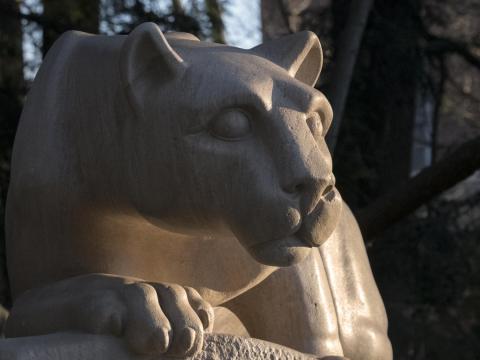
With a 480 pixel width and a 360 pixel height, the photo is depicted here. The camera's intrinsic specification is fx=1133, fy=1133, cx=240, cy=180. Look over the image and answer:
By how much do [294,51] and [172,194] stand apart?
16.0 inches

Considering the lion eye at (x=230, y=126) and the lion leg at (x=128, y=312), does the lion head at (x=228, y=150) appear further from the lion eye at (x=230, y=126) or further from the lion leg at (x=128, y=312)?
the lion leg at (x=128, y=312)

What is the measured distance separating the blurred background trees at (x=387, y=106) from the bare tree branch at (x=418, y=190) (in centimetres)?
2

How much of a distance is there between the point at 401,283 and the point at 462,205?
1.59ft

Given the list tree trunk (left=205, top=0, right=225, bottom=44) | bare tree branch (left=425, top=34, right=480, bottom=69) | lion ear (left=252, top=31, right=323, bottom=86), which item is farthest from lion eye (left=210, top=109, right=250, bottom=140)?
bare tree branch (left=425, top=34, right=480, bottom=69)

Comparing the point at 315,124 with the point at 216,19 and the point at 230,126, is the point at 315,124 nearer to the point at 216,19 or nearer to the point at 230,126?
the point at 230,126

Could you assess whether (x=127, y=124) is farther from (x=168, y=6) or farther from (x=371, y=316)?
(x=168, y=6)

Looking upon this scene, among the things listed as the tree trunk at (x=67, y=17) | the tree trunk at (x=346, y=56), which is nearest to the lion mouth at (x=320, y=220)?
the tree trunk at (x=346, y=56)

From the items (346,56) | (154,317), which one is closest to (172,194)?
(154,317)

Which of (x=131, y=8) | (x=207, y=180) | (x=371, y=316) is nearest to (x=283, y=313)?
(x=371, y=316)

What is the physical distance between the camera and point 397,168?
17.5 ft

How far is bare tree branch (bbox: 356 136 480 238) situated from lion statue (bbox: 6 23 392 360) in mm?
2078

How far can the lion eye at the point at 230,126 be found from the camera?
191 centimetres

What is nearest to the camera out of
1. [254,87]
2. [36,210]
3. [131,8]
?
[254,87]

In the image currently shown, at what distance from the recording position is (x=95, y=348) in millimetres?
1823
